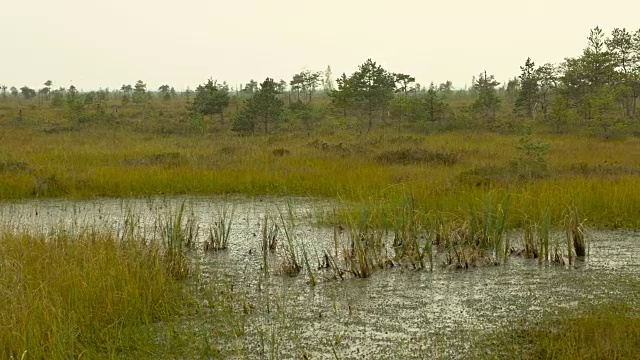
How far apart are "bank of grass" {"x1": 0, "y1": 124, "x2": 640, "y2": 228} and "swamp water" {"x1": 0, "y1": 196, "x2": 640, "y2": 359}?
4.31 ft

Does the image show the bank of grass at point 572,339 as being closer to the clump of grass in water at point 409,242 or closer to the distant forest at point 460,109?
the clump of grass in water at point 409,242

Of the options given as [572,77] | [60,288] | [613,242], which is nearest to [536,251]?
[613,242]

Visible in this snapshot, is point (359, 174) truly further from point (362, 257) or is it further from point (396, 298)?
point (396, 298)

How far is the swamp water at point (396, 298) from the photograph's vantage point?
189 inches

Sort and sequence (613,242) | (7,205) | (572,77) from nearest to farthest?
(613,242) → (7,205) → (572,77)

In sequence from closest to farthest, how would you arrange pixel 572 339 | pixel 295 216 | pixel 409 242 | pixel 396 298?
pixel 572 339
pixel 396 298
pixel 409 242
pixel 295 216

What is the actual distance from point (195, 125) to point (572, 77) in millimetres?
22900

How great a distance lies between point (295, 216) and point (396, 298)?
4.22 m

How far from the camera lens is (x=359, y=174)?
42.9ft

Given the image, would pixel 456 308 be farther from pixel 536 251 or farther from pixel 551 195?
pixel 551 195

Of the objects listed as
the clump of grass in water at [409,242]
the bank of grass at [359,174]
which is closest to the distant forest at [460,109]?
the bank of grass at [359,174]

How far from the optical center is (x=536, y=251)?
23.9 ft

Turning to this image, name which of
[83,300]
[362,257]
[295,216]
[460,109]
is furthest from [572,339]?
[460,109]

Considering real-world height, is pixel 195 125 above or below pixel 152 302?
above
